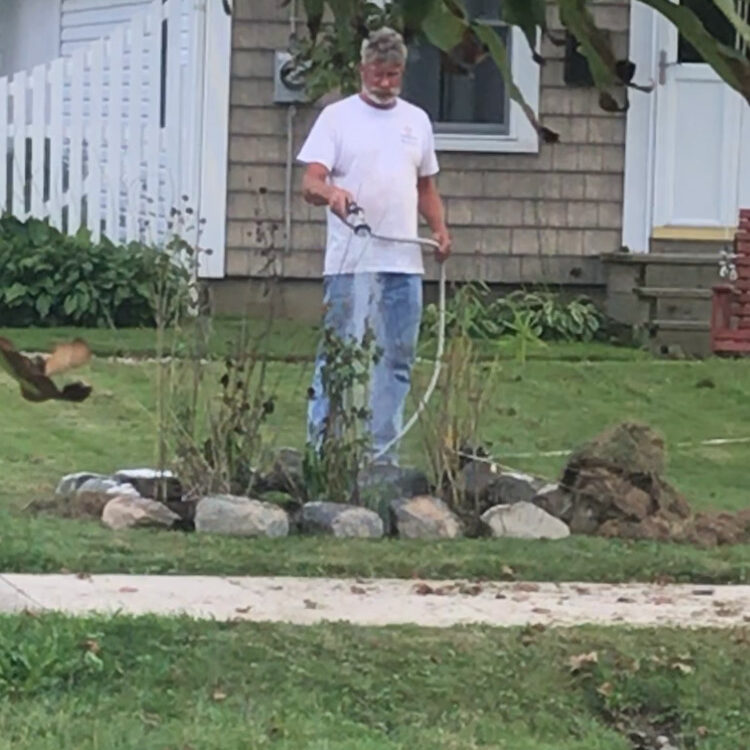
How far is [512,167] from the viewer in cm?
1375

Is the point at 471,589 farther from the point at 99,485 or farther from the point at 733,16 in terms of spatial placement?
the point at 733,16

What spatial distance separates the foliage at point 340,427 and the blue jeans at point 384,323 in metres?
0.33

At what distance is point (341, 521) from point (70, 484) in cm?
118

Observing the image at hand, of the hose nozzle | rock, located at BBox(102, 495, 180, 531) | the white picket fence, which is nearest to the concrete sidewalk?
rock, located at BBox(102, 495, 180, 531)

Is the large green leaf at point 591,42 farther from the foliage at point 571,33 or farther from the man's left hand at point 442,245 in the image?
the man's left hand at point 442,245

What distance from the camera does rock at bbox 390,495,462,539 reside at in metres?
7.16

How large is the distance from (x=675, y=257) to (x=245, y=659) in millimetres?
8721

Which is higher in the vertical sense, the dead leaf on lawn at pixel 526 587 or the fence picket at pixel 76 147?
the fence picket at pixel 76 147

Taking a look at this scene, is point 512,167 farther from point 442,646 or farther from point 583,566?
point 442,646

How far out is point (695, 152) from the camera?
549 inches

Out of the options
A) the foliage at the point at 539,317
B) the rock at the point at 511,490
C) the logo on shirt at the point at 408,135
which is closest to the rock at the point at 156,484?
the rock at the point at 511,490

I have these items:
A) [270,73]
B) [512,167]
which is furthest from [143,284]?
[512,167]

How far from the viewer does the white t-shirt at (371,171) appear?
8289 millimetres

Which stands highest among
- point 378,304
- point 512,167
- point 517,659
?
point 512,167
